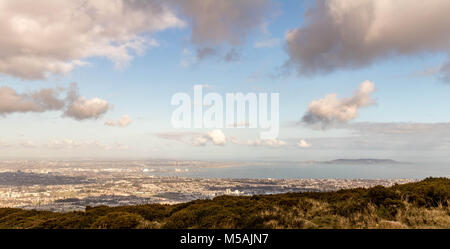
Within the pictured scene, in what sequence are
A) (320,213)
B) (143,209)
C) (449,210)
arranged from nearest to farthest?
(449,210), (320,213), (143,209)
